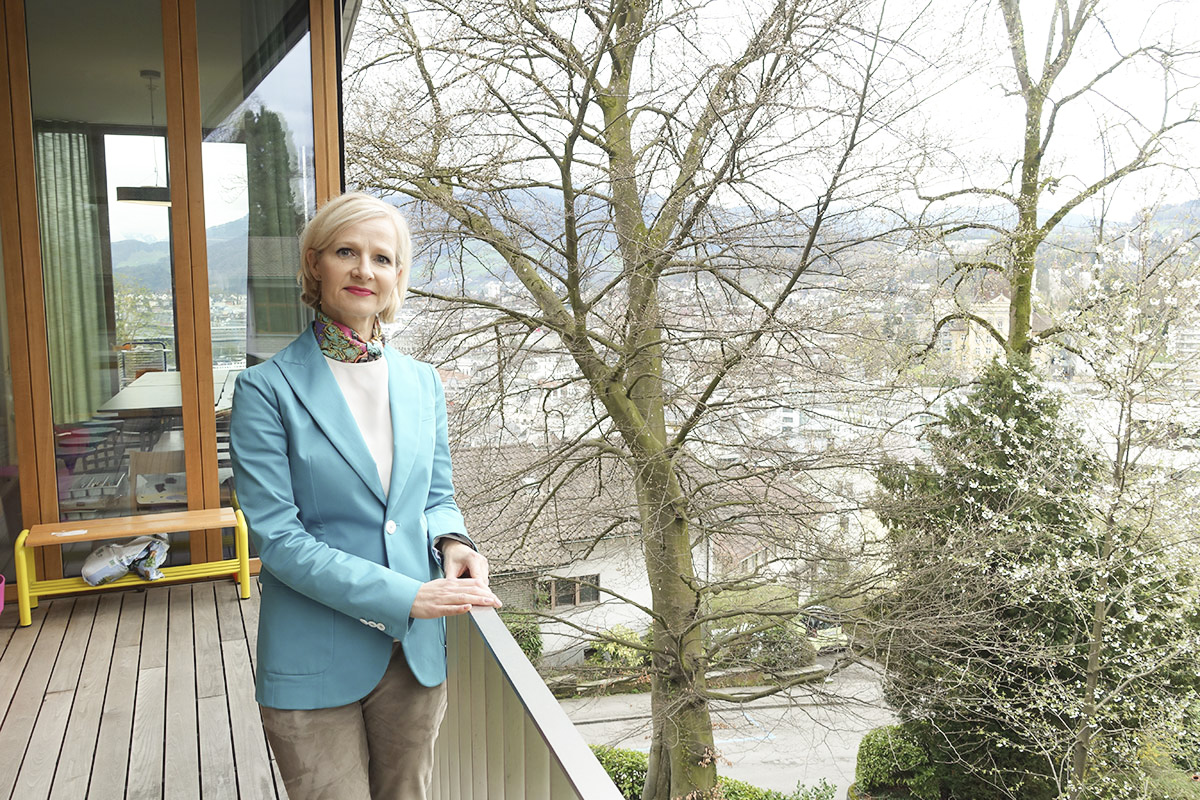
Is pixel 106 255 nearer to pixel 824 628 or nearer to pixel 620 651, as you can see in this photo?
pixel 824 628

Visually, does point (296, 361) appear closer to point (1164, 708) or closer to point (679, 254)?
point (679, 254)

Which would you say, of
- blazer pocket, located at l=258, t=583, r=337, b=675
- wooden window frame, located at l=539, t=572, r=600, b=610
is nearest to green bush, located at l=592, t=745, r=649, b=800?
wooden window frame, located at l=539, t=572, r=600, b=610

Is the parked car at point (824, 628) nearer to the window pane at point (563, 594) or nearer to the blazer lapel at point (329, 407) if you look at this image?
the window pane at point (563, 594)

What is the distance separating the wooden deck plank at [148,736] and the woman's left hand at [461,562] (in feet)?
4.41

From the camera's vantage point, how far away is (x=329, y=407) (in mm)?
1229

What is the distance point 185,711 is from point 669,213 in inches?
203

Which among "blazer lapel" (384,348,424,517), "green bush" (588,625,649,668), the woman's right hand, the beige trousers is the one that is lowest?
"green bush" (588,625,649,668)

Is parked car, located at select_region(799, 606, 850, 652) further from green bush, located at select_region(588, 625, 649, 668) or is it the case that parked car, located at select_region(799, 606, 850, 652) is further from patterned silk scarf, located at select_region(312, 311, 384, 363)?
patterned silk scarf, located at select_region(312, 311, 384, 363)

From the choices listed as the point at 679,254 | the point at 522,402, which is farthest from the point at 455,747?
the point at 522,402

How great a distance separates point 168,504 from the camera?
375cm

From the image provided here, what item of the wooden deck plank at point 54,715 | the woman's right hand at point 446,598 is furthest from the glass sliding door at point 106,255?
the woman's right hand at point 446,598

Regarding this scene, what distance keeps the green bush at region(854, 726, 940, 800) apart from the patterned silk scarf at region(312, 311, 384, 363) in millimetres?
9650

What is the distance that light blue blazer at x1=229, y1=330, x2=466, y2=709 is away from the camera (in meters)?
1.16

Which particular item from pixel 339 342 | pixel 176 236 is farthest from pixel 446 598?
pixel 176 236
